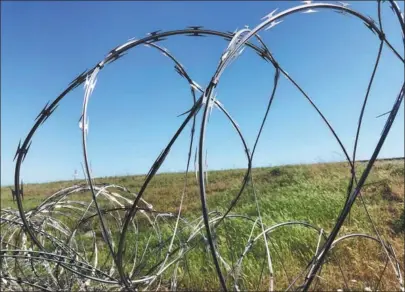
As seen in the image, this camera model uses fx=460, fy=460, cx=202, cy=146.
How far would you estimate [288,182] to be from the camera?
12172 millimetres

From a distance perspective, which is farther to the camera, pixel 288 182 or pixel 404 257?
pixel 288 182

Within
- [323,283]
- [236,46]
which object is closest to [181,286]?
[323,283]

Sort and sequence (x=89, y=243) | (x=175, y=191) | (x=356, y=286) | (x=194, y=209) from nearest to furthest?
(x=356, y=286)
(x=89, y=243)
(x=194, y=209)
(x=175, y=191)

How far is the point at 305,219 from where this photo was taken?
7.39m

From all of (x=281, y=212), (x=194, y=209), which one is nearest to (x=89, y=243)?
(x=194, y=209)

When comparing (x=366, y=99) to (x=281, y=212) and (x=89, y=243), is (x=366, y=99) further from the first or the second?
(x=89, y=243)

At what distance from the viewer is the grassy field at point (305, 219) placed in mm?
5363

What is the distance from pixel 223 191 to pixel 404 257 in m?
7.31

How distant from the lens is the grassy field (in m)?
5.36

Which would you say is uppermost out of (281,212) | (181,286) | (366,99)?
(366,99)

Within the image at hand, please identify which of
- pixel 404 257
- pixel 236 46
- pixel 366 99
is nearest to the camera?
pixel 236 46

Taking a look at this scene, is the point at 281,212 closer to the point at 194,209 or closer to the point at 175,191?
the point at 194,209

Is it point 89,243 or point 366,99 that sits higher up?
point 366,99

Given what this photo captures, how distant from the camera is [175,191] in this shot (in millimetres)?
13289
